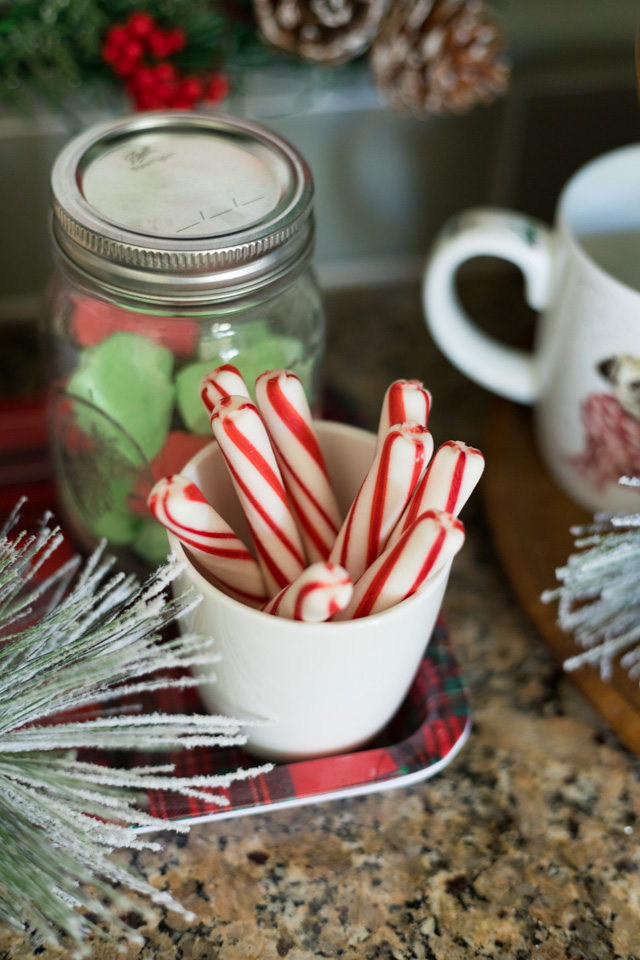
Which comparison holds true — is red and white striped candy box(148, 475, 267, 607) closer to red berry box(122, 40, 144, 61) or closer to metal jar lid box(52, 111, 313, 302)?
metal jar lid box(52, 111, 313, 302)

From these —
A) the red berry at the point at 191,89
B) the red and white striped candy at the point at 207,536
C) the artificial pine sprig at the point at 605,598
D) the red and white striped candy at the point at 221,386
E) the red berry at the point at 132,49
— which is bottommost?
the artificial pine sprig at the point at 605,598

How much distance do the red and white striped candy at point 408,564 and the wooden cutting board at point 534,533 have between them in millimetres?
→ 144

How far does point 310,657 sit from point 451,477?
9cm

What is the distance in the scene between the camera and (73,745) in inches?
13.0

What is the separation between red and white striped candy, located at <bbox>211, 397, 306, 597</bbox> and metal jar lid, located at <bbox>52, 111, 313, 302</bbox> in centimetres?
6

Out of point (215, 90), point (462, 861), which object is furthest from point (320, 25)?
point (462, 861)

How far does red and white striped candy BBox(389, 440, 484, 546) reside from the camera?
324 millimetres

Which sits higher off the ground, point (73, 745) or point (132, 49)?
point (132, 49)

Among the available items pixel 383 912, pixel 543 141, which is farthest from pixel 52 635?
pixel 543 141

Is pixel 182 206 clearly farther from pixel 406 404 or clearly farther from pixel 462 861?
pixel 462 861

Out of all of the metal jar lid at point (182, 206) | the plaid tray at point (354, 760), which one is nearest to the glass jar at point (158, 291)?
the metal jar lid at point (182, 206)

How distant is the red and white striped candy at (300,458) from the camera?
350mm

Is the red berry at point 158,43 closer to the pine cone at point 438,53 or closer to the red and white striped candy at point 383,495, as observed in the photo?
the pine cone at point 438,53

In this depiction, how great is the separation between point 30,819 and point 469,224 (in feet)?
1.19
